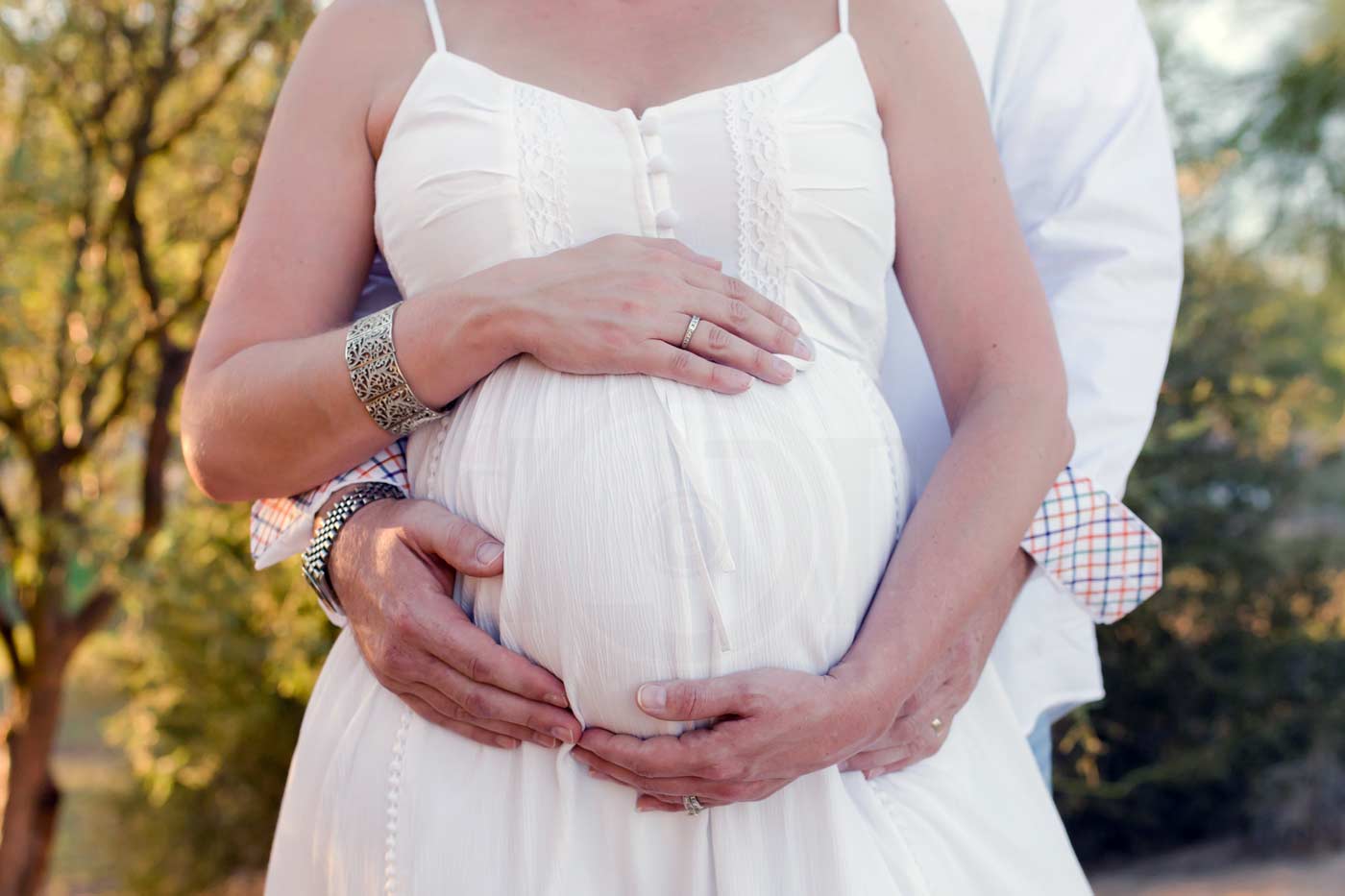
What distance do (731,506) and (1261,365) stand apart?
14.6 feet

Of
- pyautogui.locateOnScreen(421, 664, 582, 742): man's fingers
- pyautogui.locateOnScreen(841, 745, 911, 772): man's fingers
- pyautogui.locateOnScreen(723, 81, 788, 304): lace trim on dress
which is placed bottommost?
pyautogui.locateOnScreen(841, 745, 911, 772): man's fingers

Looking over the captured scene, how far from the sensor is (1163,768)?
4.95 meters

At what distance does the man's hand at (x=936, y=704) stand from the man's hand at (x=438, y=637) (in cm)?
35

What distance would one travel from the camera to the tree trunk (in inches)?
167

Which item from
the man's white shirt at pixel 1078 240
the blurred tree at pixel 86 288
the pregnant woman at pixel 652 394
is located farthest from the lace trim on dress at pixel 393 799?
the blurred tree at pixel 86 288

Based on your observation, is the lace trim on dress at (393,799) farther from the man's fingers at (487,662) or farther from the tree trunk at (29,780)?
the tree trunk at (29,780)

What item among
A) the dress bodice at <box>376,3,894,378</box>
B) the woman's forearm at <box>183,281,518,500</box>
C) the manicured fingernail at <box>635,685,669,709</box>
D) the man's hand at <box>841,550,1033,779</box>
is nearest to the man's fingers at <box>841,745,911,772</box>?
the man's hand at <box>841,550,1033,779</box>

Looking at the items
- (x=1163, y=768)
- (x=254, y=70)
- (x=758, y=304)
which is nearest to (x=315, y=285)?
(x=758, y=304)

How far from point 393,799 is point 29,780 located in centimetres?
349

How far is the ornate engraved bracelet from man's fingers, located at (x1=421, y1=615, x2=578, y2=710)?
247 millimetres

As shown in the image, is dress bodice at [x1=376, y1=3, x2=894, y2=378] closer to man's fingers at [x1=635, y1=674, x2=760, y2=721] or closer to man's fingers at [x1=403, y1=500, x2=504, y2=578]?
man's fingers at [x1=403, y1=500, x2=504, y2=578]

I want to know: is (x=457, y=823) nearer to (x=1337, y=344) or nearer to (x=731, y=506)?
(x=731, y=506)

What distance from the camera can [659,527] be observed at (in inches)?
50.6

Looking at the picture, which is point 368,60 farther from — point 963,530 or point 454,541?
point 963,530
